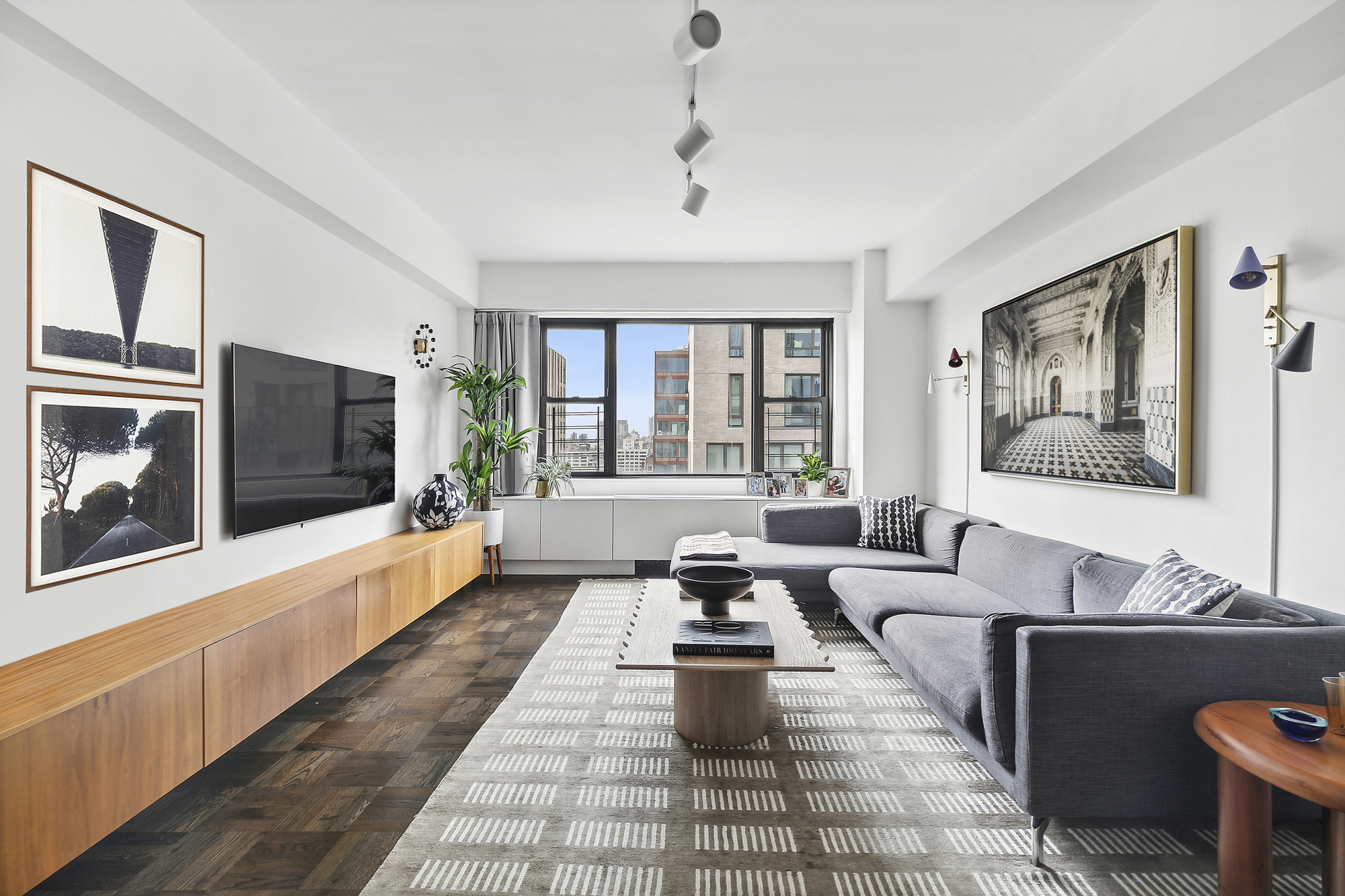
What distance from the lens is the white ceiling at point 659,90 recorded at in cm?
225

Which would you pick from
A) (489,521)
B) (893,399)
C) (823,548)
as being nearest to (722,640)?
(823,548)

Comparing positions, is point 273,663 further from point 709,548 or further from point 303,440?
point 709,548

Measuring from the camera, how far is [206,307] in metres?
2.57

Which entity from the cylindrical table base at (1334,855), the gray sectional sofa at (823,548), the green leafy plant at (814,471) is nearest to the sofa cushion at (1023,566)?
the gray sectional sofa at (823,548)

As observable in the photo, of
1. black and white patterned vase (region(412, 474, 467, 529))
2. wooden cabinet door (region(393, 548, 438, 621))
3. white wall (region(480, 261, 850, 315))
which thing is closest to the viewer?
wooden cabinet door (region(393, 548, 438, 621))

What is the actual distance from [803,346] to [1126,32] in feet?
12.1

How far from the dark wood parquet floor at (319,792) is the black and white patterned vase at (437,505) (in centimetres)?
108

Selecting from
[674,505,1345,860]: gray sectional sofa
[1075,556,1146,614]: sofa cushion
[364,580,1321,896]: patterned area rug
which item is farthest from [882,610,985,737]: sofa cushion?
[1075,556,1146,614]: sofa cushion

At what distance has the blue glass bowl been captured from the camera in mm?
1409

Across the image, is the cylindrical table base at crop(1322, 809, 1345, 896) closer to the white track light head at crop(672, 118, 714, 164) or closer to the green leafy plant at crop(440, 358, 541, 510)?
the white track light head at crop(672, 118, 714, 164)

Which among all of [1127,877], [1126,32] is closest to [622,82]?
[1126,32]

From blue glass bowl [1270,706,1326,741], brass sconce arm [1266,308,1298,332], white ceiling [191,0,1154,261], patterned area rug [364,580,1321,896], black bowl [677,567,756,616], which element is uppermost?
white ceiling [191,0,1154,261]

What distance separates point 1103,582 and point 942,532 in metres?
1.58

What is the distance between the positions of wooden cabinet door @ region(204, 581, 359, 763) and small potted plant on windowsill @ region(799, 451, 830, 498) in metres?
3.63
